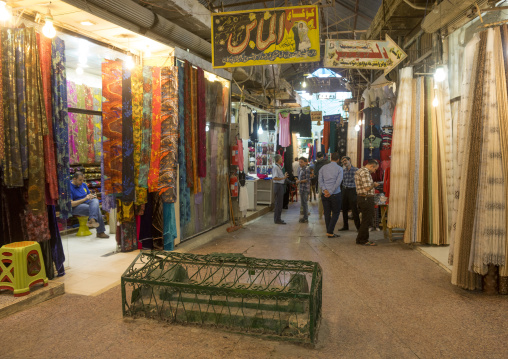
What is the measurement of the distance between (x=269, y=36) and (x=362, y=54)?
204 centimetres

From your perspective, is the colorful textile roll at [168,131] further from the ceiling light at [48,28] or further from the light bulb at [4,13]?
the light bulb at [4,13]

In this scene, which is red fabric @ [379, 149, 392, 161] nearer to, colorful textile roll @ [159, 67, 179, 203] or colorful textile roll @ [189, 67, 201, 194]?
colorful textile roll @ [189, 67, 201, 194]

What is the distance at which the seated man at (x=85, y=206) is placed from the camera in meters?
7.15

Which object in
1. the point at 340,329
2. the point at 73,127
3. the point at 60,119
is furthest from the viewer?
the point at 73,127

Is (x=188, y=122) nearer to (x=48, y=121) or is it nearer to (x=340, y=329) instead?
(x=48, y=121)

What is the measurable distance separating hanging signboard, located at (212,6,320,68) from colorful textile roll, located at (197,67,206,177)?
1.28 metres

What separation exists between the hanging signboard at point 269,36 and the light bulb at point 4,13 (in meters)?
2.68

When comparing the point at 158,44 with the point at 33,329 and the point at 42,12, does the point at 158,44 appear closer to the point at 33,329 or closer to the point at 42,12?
the point at 42,12

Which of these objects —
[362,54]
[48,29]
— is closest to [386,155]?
[362,54]

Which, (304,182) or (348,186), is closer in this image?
→ (348,186)

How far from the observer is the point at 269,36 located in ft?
17.8

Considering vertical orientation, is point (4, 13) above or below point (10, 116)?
above

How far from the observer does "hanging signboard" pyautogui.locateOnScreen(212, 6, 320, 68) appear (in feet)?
17.6

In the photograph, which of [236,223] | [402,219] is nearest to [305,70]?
[236,223]
